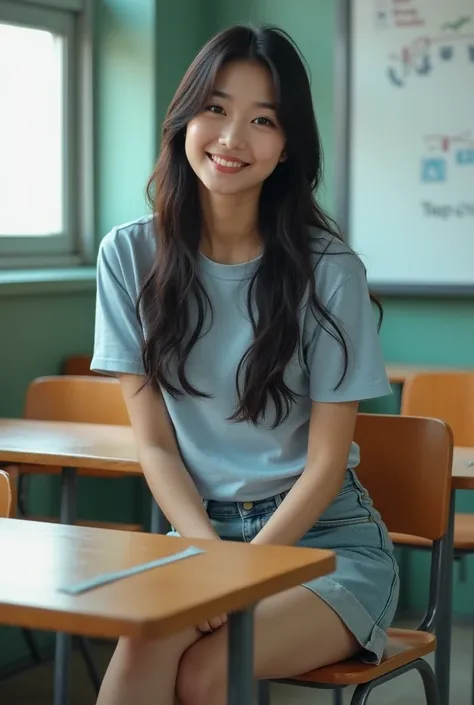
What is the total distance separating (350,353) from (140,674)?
0.67m

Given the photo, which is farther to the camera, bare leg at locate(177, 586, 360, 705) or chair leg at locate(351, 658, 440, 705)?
chair leg at locate(351, 658, 440, 705)

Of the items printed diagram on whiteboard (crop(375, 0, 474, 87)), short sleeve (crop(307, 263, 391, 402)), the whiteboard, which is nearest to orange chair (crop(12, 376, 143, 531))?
short sleeve (crop(307, 263, 391, 402))

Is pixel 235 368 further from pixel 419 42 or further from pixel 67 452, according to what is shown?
pixel 419 42

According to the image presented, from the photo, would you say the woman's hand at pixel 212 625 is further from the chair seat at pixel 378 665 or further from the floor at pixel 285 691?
the floor at pixel 285 691

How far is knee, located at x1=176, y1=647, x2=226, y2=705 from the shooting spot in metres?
1.74

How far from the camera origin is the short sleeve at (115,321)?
85.8 inches

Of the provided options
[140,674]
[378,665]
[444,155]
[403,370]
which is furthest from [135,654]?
[444,155]

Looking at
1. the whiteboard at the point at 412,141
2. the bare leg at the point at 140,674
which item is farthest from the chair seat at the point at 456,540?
the bare leg at the point at 140,674

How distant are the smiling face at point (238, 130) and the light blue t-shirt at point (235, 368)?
15 centimetres

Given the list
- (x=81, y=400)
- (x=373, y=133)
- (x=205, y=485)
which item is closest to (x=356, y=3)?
(x=373, y=133)

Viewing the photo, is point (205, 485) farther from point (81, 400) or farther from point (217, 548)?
point (81, 400)

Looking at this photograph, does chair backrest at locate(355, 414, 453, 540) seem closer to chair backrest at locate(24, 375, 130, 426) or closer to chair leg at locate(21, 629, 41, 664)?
chair backrest at locate(24, 375, 130, 426)

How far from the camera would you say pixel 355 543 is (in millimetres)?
2072

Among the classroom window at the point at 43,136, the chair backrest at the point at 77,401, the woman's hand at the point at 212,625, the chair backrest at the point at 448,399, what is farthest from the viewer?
the classroom window at the point at 43,136
